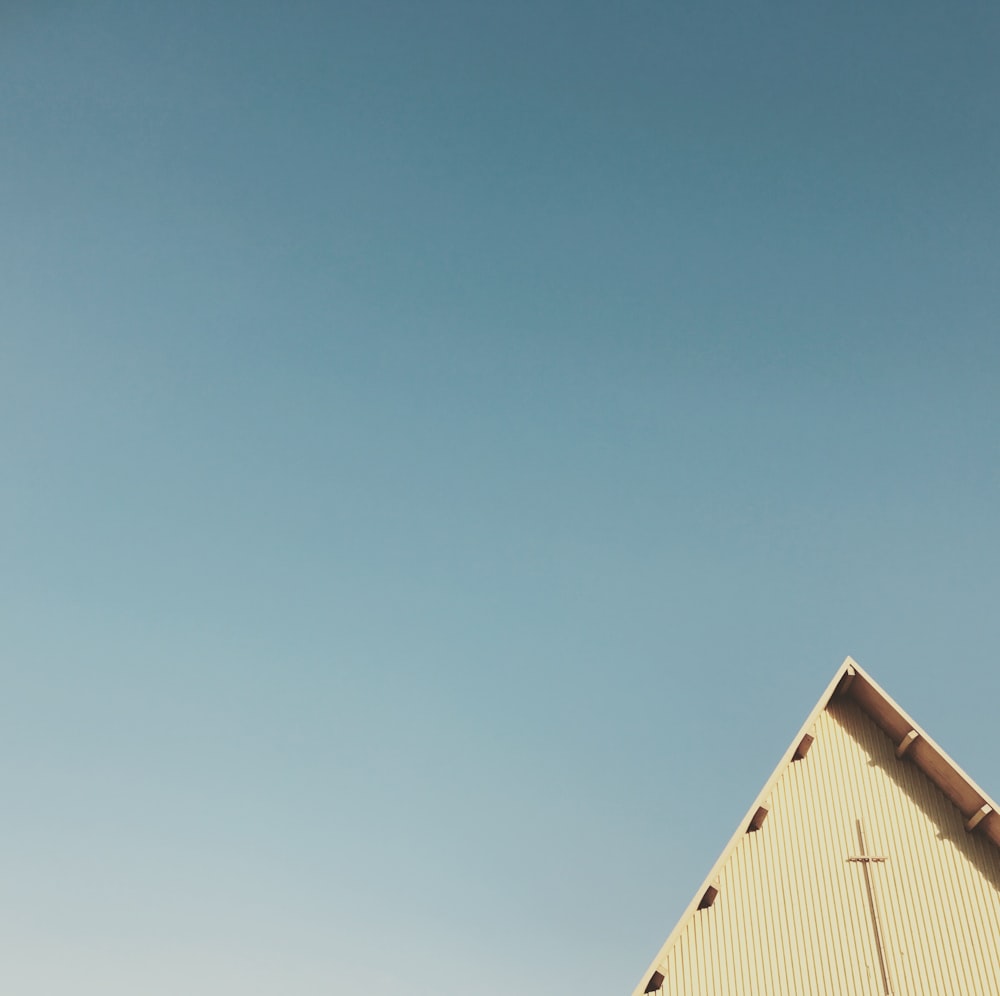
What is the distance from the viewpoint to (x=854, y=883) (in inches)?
994

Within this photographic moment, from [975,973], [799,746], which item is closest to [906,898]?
[975,973]

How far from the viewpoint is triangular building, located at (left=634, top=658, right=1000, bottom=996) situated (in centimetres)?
2389

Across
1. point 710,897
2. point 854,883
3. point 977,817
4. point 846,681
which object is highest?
point 846,681

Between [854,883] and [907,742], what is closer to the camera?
[854,883]

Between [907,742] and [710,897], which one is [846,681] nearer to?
[907,742]

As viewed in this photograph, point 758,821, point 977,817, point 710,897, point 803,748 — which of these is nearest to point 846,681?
point 803,748

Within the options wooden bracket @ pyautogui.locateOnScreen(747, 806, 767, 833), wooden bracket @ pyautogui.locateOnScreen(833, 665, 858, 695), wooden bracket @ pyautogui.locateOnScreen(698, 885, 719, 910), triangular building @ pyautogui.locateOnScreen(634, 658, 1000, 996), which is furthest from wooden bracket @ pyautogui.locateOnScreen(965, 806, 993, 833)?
wooden bracket @ pyautogui.locateOnScreen(698, 885, 719, 910)

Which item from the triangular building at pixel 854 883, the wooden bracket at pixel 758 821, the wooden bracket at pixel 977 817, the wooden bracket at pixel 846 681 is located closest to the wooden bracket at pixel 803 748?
the triangular building at pixel 854 883

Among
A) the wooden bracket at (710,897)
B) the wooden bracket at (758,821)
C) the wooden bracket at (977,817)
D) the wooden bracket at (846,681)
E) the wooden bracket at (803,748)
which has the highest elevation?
the wooden bracket at (846,681)

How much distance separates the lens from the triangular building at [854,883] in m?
23.9

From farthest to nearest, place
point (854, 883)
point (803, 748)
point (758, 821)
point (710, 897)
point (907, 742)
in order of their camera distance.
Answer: point (803, 748)
point (758, 821)
point (907, 742)
point (710, 897)
point (854, 883)

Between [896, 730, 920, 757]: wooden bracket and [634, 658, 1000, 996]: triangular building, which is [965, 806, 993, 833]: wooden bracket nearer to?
[634, 658, 1000, 996]: triangular building

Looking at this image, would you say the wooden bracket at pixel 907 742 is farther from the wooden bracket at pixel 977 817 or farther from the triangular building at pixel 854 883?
the wooden bracket at pixel 977 817

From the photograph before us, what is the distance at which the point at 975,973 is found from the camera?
2334cm
